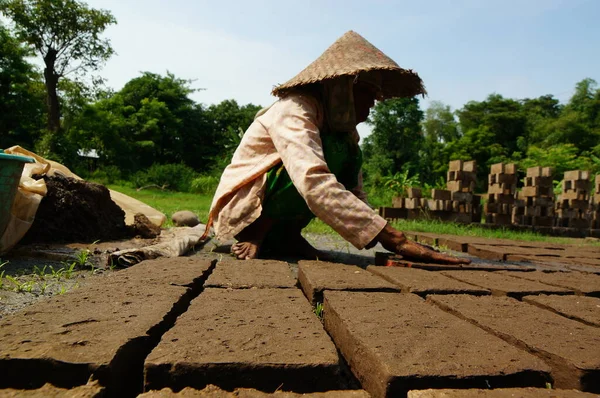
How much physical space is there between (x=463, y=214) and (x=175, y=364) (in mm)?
6244

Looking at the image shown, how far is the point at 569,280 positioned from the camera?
77.9 inches

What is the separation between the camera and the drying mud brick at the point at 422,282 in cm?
158

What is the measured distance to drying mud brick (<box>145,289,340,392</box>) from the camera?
2.71ft

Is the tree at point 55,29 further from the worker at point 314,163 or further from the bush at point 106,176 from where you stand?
the worker at point 314,163

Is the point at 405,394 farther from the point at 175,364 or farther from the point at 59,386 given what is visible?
the point at 59,386

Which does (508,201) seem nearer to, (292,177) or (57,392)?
(292,177)

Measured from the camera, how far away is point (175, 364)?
0.82 m

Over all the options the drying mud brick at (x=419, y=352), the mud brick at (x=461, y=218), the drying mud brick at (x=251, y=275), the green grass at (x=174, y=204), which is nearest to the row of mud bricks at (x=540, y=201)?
the mud brick at (x=461, y=218)

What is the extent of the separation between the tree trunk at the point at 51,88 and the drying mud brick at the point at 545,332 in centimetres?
1803

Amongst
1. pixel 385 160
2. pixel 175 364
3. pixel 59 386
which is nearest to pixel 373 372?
pixel 175 364

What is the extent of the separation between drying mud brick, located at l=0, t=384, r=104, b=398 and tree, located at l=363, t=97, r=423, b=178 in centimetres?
1986

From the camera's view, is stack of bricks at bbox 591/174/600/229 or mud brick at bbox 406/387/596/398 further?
stack of bricks at bbox 591/174/600/229

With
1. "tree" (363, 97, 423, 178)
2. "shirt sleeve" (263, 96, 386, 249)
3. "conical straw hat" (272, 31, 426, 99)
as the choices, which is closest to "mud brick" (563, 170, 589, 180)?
"conical straw hat" (272, 31, 426, 99)

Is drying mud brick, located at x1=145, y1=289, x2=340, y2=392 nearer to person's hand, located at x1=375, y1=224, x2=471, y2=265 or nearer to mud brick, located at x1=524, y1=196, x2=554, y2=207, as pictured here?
person's hand, located at x1=375, y1=224, x2=471, y2=265
